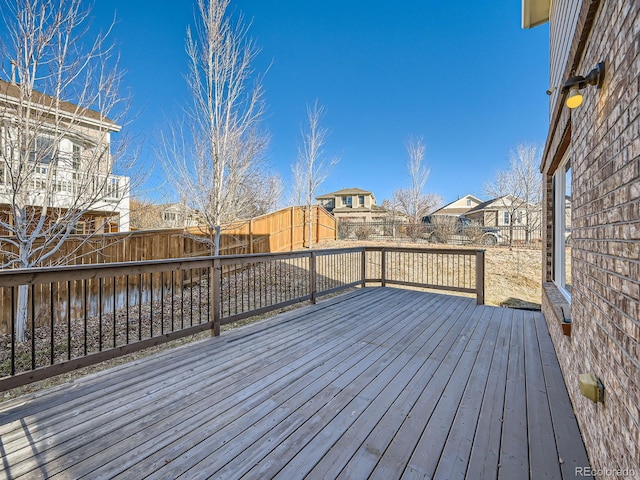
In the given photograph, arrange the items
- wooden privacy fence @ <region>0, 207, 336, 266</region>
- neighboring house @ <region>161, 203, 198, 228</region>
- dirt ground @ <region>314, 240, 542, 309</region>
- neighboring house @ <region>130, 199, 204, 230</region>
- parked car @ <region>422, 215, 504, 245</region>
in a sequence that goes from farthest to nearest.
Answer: parked car @ <region>422, 215, 504, 245</region>
dirt ground @ <region>314, 240, 542, 309</region>
neighboring house @ <region>161, 203, 198, 228</region>
neighboring house @ <region>130, 199, 204, 230</region>
wooden privacy fence @ <region>0, 207, 336, 266</region>

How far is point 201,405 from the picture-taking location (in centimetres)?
201

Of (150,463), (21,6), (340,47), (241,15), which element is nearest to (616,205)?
(150,463)

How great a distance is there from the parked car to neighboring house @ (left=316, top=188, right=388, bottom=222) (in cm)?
1421

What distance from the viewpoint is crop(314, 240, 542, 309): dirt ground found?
6906 millimetres

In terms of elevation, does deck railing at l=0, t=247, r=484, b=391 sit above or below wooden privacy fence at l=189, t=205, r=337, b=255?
below

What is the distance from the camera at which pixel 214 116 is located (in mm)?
6113

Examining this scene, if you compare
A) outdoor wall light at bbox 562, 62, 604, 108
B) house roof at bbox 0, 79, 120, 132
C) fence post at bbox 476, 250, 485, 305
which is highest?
house roof at bbox 0, 79, 120, 132

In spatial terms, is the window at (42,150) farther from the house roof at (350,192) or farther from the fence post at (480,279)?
the house roof at (350,192)

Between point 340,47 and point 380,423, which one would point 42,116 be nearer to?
point 380,423

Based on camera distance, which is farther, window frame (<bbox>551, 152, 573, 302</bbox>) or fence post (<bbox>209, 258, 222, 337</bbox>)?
fence post (<bbox>209, 258, 222, 337</bbox>)

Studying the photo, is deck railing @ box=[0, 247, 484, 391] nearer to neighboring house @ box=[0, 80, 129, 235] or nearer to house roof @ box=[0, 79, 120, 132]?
neighboring house @ box=[0, 80, 129, 235]

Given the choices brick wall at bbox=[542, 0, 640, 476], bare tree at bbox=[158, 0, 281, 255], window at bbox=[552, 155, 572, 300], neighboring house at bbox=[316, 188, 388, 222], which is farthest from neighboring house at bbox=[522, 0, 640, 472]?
neighboring house at bbox=[316, 188, 388, 222]

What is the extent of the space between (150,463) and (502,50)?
12075 mm

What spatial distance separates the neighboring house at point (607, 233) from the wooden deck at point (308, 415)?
0.37 metres
